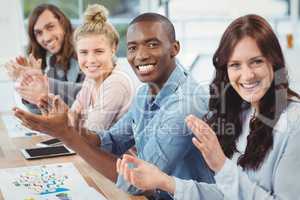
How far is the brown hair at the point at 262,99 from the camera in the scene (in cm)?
129

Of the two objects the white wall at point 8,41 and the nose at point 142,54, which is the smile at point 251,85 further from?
the white wall at point 8,41

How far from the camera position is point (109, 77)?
223 cm

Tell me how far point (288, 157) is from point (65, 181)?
30.5 inches

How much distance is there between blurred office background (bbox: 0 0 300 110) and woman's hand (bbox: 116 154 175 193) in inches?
101

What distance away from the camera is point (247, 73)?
1.35 m

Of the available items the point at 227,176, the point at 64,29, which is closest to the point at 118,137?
the point at 227,176

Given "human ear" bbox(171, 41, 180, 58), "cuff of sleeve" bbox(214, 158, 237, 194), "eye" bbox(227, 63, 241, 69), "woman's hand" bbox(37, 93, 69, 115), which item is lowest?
"cuff of sleeve" bbox(214, 158, 237, 194)

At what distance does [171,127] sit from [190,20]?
361 centimetres

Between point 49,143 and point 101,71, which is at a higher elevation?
point 101,71

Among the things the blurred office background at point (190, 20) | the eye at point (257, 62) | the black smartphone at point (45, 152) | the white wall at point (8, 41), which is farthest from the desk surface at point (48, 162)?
the blurred office background at point (190, 20)

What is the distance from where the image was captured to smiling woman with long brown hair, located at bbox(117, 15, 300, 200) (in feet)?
4.00

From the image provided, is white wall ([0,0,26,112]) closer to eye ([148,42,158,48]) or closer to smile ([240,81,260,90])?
eye ([148,42,158,48])

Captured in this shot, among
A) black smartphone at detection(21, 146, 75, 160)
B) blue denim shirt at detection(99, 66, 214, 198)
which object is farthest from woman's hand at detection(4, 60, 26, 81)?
blue denim shirt at detection(99, 66, 214, 198)

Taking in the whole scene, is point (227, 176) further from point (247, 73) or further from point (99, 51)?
point (99, 51)
